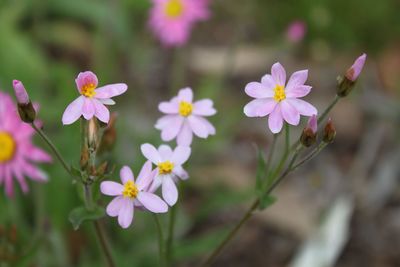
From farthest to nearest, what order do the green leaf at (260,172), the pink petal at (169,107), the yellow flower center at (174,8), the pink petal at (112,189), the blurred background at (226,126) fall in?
the yellow flower center at (174,8) < the blurred background at (226,126) < the pink petal at (169,107) < the green leaf at (260,172) < the pink petal at (112,189)

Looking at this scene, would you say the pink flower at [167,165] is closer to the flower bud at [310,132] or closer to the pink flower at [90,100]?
the pink flower at [90,100]

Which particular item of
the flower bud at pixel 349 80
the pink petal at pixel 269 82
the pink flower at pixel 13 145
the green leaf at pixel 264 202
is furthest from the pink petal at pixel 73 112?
the pink flower at pixel 13 145

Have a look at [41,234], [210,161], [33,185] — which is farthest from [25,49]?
[41,234]

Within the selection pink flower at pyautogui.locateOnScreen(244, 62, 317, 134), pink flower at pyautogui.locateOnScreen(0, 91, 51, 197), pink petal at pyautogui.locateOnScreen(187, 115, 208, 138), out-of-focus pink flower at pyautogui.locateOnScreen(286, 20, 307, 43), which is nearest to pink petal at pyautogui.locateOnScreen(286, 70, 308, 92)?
pink flower at pyautogui.locateOnScreen(244, 62, 317, 134)

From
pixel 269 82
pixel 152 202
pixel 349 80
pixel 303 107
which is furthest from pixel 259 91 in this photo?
pixel 152 202

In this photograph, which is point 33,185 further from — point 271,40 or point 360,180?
point 271,40

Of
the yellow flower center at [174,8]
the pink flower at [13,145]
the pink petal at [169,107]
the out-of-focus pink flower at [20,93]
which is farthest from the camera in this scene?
the yellow flower center at [174,8]

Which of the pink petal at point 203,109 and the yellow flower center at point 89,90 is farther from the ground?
the yellow flower center at point 89,90

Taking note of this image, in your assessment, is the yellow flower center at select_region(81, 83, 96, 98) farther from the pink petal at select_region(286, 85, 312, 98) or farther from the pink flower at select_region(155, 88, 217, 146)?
the pink petal at select_region(286, 85, 312, 98)
